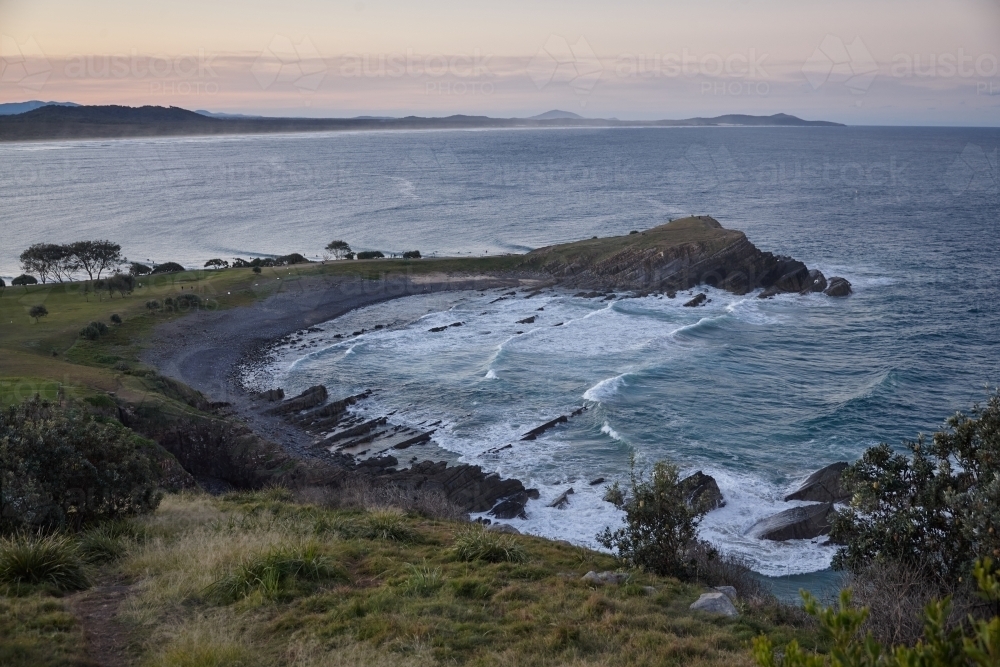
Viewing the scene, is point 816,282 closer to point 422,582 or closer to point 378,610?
point 422,582

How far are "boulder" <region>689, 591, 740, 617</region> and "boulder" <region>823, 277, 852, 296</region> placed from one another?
5136 centimetres

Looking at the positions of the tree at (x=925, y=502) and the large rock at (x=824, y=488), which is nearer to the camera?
the tree at (x=925, y=502)

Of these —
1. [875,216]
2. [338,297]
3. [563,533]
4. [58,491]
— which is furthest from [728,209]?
[58,491]

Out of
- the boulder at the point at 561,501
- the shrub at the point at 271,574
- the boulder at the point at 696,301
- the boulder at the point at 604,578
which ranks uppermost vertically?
the shrub at the point at 271,574

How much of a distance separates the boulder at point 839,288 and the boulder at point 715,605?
51.4 metres

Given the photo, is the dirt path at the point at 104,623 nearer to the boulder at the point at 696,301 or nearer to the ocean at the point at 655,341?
the ocean at the point at 655,341

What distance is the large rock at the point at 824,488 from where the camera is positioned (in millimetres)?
25944

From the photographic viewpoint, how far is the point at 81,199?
123m

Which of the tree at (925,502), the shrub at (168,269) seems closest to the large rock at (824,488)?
the tree at (925,502)

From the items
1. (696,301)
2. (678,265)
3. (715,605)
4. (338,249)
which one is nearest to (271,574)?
(715,605)

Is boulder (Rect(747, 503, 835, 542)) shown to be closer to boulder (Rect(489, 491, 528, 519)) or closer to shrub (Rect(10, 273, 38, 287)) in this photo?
boulder (Rect(489, 491, 528, 519))

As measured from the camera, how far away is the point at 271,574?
10.8m

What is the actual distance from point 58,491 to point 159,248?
263 feet

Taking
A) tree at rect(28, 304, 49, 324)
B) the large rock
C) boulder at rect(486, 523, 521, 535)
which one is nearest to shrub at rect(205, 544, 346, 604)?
boulder at rect(486, 523, 521, 535)
